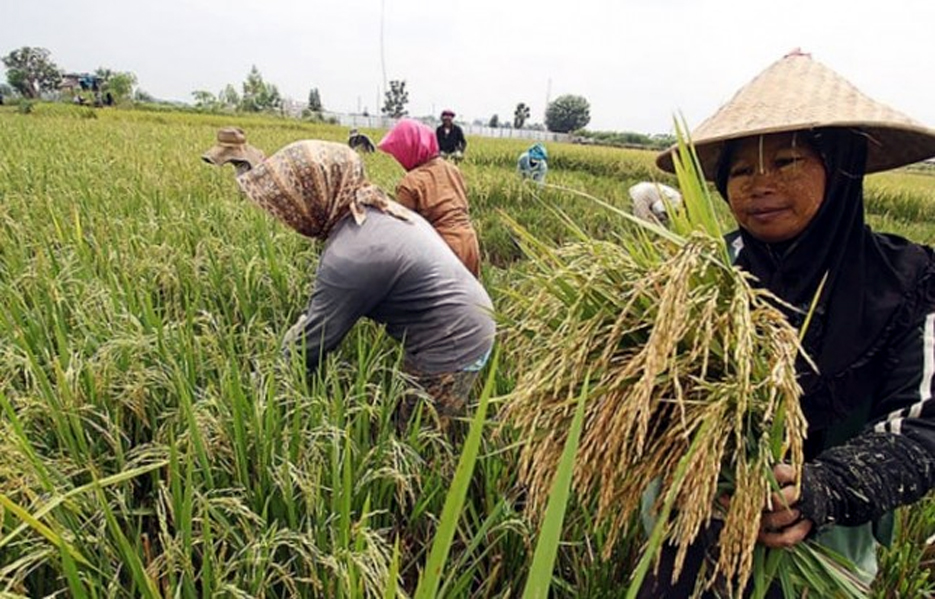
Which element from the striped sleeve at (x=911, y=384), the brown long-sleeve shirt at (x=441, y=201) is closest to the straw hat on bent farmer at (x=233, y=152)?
the brown long-sleeve shirt at (x=441, y=201)

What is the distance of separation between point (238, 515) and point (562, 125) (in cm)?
7542

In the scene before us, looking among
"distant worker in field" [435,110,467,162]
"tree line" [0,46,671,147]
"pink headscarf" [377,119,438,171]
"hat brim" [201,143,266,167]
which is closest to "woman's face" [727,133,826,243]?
"pink headscarf" [377,119,438,171]

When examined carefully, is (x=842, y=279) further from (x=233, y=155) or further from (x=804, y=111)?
(x=233, y=155)

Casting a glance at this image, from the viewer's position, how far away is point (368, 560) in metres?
1.04

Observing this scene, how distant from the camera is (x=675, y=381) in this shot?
66cm

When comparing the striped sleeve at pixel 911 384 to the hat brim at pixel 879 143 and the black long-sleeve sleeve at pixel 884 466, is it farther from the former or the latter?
the hat brim at pixel 879 143

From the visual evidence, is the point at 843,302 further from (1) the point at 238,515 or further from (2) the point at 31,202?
(2) the point at 31,202

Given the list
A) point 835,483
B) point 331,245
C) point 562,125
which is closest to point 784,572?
point 835,483

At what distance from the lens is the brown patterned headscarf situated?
1876 mm

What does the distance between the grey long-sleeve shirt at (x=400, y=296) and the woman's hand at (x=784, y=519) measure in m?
1.07

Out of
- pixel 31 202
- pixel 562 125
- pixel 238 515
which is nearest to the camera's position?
pixel 238 515

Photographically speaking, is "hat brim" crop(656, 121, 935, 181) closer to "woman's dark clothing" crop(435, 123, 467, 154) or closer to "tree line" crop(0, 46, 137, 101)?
"woman's dark clothing" crop(435, 123, 467, 154)

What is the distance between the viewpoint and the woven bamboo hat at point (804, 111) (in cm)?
96

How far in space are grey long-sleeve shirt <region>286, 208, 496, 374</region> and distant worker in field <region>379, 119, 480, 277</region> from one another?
52.0 inches
